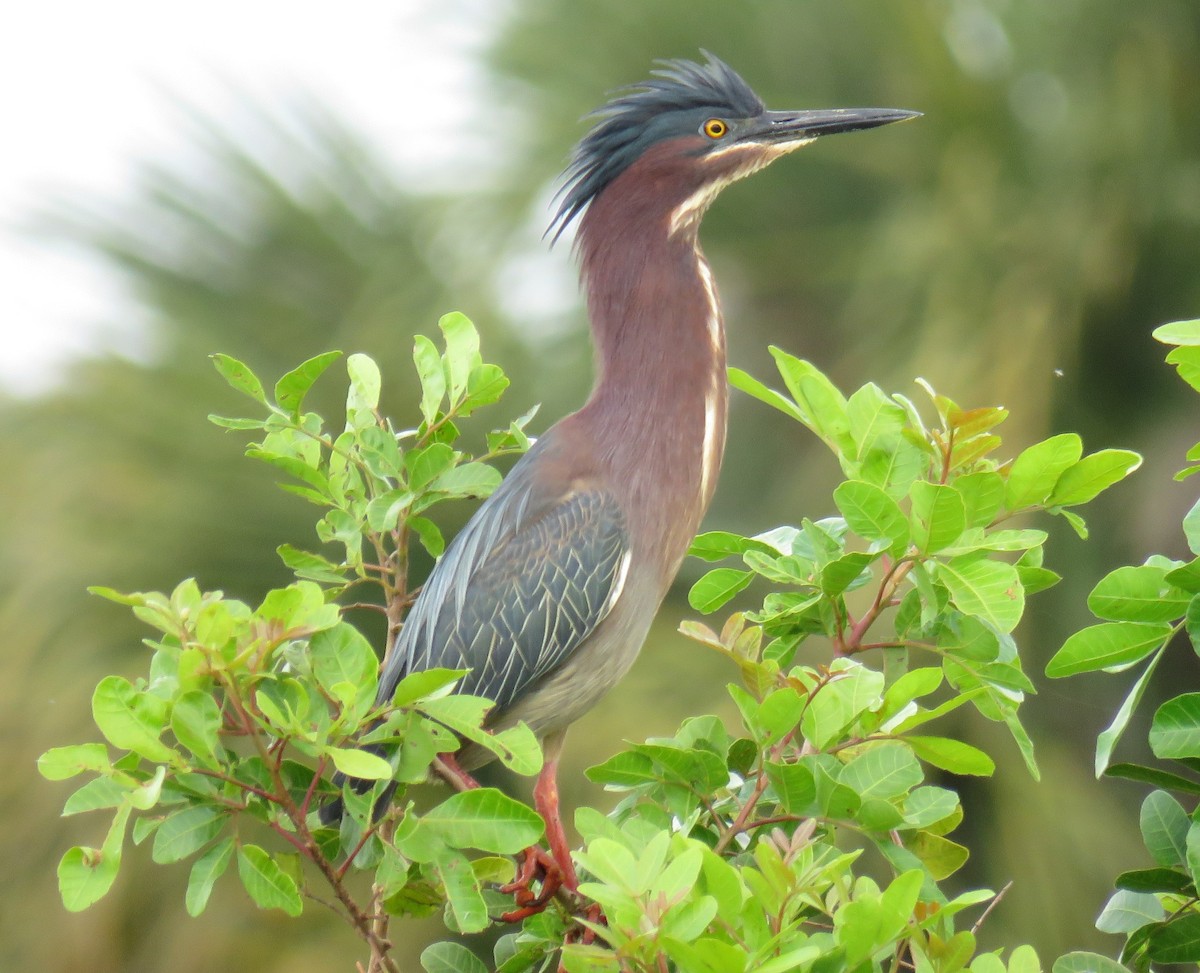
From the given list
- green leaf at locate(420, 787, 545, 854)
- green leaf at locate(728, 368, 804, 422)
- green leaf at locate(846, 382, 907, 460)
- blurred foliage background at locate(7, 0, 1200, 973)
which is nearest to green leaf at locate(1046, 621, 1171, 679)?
green leaf at locate(846, 382, 907, 460)

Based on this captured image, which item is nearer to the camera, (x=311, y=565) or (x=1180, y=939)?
(x=1180, y=939)

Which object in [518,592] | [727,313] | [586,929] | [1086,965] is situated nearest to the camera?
[1086,965]

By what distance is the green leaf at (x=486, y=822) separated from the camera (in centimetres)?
154

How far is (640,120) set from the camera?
9.73 feet

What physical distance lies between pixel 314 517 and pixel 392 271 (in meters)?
1.24

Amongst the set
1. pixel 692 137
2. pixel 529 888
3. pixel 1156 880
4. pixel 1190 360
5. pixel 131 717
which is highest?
pixel 692 137

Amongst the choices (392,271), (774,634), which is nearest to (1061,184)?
(392,271)

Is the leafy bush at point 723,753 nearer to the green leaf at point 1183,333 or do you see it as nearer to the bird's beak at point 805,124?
the green leaf at point 1183,333

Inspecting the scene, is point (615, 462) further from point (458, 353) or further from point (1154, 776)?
point (1154, 776)

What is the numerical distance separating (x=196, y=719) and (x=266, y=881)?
223 mm

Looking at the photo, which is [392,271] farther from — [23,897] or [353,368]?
[353,368]

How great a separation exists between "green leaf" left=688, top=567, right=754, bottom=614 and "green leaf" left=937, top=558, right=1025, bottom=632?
12.0 inches

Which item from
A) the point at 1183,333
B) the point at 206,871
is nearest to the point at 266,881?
the point at 206,871

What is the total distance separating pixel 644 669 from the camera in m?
4.67
